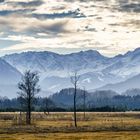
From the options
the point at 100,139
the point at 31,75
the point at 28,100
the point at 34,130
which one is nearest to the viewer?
the point at 100,139

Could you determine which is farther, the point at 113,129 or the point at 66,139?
the point at 113,129

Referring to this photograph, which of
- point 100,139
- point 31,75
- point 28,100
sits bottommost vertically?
point 100,139

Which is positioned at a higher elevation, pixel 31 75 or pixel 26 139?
pixel 31 75

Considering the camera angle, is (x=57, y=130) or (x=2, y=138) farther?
(x=57, y=130)

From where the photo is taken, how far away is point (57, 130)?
10094 centimetres

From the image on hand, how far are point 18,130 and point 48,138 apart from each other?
21204 mm

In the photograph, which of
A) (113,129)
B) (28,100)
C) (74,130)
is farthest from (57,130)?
(28,100)

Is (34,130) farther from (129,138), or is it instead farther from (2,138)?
(129,138)

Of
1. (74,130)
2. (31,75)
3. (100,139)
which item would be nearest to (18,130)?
(74,130)

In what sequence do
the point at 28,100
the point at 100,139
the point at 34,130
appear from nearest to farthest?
1. the point at 100,139
2. the point at 34,130
3. the point at 28,100

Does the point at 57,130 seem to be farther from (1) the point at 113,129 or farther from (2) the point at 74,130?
(1) the point at 113,129

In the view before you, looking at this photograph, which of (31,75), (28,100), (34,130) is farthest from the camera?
(31,75)

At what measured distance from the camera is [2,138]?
266ft

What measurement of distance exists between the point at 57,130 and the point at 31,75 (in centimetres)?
5182
